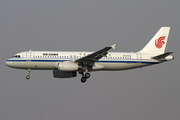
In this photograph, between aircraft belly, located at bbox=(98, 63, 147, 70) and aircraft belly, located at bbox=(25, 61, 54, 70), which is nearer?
aircraft belly, located at bbox=(25, 61, 54, 70)

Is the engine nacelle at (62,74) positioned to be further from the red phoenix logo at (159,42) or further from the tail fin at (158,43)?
the red phoenix logo at (159,42)

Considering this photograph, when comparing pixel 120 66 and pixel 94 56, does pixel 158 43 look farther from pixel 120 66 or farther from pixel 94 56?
pixel 94 56

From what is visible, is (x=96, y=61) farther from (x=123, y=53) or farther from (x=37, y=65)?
(x=37, y=65)

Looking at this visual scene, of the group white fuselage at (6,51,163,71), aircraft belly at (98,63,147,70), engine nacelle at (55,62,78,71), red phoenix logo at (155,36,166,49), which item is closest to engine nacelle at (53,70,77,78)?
white fuselage at (6,51,163,71)

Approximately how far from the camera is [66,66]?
164 ft

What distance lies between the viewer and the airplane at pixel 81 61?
5075cm

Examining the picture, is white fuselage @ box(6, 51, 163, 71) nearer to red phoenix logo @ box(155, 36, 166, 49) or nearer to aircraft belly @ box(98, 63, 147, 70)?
aircraft belly @ box(98, 63, 147, 70)

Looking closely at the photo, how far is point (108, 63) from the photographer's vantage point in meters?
52.5

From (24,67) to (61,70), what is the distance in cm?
539

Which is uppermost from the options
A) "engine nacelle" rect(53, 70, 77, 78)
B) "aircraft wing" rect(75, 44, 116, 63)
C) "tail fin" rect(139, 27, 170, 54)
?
"tail fin" rect(139, 27, 170, 54)

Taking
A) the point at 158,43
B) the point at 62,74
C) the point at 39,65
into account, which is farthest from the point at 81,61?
the point at 158,43

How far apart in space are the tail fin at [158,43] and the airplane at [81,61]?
1100 millimetres

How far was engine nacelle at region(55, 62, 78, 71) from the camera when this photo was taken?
163 feet

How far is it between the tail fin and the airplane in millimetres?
1100
